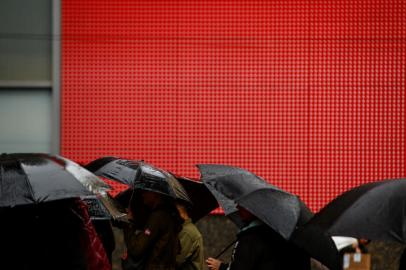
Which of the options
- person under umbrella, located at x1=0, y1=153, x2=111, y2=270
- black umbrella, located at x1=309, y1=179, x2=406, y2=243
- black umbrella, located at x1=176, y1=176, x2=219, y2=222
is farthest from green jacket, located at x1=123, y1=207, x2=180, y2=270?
black umbrella, located at x1=309, y1=179, x2=406, y2=243

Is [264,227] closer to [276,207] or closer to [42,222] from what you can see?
[276,207]

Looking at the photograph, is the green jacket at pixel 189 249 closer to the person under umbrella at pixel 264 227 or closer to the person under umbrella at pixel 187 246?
the person under umbrella at pixel 187 246

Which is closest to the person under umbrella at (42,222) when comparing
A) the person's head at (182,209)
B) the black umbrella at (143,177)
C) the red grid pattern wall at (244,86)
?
the black umbrella at (143,177)

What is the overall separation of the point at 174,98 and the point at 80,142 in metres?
1.43

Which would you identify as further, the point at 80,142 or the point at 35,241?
the point at 80,142

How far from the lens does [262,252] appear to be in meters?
6.08

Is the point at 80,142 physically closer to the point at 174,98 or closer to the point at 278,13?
the point at 174,98

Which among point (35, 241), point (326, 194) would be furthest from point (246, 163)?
point (35, 241)

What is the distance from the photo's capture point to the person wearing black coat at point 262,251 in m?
6.07

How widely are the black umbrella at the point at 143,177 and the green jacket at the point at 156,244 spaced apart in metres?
0.36

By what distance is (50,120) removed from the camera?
483 inches

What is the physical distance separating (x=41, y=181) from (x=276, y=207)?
1.61m

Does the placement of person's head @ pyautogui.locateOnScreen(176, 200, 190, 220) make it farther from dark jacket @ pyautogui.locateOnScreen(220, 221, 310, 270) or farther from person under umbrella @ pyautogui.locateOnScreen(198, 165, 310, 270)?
dark jacket @ pyautogui.locateOnScreen(220, 221, 310, 270)

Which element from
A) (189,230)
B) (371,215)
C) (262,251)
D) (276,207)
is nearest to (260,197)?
(276,207)
